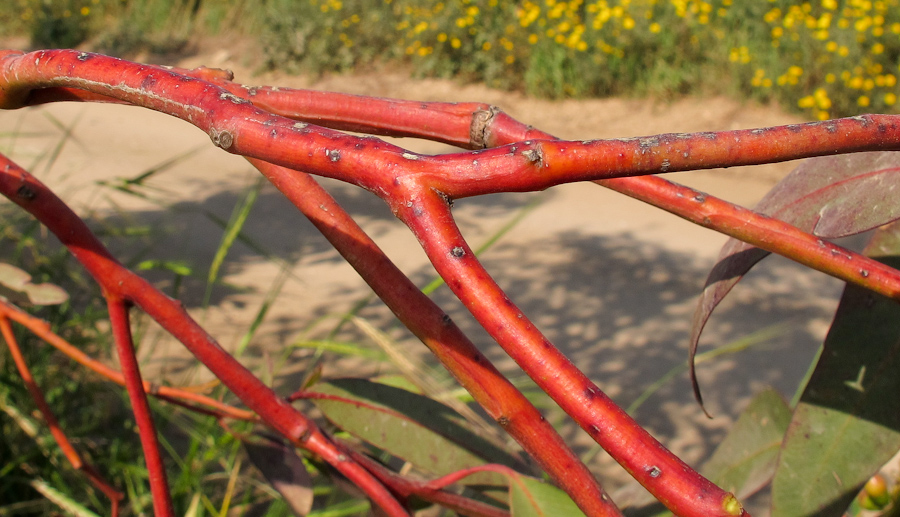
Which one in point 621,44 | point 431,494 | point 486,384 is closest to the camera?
point 486,384

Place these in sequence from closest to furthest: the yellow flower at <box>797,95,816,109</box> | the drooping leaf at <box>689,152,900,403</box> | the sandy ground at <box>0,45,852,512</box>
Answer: the drooping leaf at <box>689,152,900,403</box>, the sandy ground at <box>0,45,852,512</box>, the yellow flower at <box>797,95,816,109</box>

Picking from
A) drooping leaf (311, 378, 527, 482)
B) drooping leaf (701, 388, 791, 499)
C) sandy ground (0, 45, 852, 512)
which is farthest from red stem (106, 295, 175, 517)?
sandy ground (0, 45, 852, 512)

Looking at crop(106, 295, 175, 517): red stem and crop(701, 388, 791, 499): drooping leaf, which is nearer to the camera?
crop(106, 295, 175, 517): red stem

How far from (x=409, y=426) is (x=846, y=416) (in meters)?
0.41

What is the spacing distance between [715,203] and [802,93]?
588 centimetres

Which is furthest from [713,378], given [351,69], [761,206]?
[351,69]

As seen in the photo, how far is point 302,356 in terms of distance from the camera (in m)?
3.11

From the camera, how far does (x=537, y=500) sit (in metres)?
0.61

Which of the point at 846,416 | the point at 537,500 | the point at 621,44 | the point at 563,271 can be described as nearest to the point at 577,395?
the point at 537,500

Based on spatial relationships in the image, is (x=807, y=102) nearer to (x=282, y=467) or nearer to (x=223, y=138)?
(x=282, y=467)

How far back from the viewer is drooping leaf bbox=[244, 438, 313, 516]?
819mm

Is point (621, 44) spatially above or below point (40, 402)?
above

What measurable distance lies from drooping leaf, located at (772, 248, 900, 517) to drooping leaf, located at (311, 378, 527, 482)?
9.9 inches

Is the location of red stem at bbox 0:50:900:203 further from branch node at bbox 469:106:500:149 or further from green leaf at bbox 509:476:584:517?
green leaf at bbox 509:476:584:517
